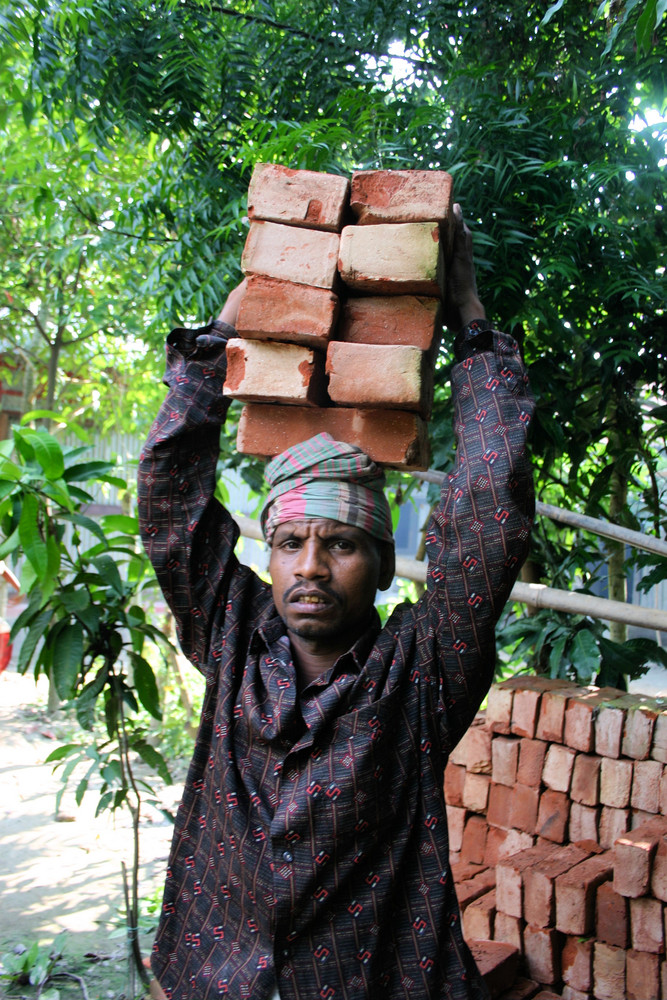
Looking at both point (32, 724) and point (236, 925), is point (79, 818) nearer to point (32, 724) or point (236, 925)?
point (32, 724)

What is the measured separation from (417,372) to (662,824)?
1.90 metres

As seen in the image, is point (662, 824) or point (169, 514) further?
point (662, 824)

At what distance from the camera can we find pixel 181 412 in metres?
1.86

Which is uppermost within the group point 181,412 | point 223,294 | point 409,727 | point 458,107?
point 458,107

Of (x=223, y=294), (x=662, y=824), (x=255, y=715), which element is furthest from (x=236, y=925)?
(x=223, y=294)

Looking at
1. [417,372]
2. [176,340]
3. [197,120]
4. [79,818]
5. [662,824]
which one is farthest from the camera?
[79,818]

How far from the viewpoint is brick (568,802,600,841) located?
3.00 meters

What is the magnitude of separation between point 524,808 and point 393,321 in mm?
2058

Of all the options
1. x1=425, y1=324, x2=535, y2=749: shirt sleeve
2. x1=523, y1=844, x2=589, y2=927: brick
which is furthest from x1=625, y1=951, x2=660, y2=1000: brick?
x1=425, y1=324, x2=535, y2=749: shirt sleeve

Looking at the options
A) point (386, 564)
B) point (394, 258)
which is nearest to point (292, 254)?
point (394, 258)

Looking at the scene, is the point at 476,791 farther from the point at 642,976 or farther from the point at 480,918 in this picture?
the point at 642,976

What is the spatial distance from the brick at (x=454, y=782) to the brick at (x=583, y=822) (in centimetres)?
48

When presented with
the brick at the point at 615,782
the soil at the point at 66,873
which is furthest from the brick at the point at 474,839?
the soil at the point at 66,873

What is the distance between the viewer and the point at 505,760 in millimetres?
3230
